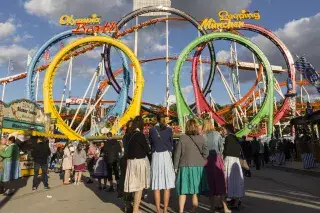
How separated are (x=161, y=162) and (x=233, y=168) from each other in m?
1.44

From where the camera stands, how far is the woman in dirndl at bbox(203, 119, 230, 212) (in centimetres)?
585

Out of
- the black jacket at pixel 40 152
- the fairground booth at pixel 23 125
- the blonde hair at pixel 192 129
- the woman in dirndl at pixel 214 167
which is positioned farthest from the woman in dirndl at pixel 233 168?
the fairground booth at pixel 23 125

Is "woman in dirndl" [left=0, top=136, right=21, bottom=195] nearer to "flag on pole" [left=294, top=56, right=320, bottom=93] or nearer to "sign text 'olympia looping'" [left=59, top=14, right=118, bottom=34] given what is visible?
"flag on pole" [left=294, top=56, right=320, bottom=93]

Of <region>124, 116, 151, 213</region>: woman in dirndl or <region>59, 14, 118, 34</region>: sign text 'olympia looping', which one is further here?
<region>59, 14, 118, 34</region>: sign text 'olympia looping'

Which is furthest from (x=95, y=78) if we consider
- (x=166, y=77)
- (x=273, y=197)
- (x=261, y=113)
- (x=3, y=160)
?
(x=273, y=197)

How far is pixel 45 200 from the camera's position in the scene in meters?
8.04

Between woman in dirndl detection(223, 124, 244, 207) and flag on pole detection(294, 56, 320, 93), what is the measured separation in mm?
11030

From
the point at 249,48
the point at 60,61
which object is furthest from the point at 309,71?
the point at 60,61

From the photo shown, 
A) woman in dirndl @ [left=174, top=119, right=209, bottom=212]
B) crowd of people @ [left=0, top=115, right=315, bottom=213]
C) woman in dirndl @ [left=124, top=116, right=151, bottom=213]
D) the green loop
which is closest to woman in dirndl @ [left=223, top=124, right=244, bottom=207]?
crowd of people @ [left=0, top=115, right=315, bottom=213]

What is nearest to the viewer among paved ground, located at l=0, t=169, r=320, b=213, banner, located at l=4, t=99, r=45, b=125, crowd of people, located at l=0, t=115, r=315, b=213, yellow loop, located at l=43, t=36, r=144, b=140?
crowd of people, located at l=0, t=115, r=315, b=213

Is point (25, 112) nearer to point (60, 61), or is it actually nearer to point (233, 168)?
point (60, 61)

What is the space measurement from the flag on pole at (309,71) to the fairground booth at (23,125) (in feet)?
40.3

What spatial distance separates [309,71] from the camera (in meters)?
16.3

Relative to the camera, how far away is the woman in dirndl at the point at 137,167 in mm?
5629
